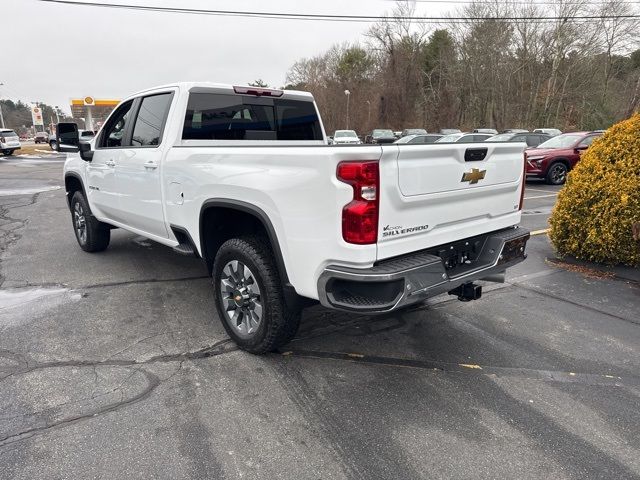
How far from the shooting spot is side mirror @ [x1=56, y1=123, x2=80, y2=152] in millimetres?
5707

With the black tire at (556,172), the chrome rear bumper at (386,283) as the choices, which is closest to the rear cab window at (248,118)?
the chrome rear bumper at (386,283)

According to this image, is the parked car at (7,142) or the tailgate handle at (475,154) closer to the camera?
the tailgate handle at (475,154)

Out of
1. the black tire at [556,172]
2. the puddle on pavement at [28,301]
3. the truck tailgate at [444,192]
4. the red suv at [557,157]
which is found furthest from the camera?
the black tire at [556,172]

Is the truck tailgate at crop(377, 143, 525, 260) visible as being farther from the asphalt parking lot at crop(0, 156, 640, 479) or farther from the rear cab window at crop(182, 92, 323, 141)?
the rear cab window at crop(182, 92, 323, 141)

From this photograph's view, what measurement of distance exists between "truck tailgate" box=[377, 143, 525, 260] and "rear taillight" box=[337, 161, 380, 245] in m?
0.05

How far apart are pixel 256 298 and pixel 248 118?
2123 mm

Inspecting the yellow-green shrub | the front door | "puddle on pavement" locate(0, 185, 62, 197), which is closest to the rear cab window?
the front door

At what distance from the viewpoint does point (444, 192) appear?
296 cm

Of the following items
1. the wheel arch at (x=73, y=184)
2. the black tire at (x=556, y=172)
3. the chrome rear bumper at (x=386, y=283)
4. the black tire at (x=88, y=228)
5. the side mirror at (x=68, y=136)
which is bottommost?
the black tire at (x=556, y=172)

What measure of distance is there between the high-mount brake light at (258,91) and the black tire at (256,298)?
1827 millimetres

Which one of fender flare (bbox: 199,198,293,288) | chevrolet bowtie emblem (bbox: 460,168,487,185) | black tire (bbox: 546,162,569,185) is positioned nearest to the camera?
fender flare (bbox: 199,198,293,288)

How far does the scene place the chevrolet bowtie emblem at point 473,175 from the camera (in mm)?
3092

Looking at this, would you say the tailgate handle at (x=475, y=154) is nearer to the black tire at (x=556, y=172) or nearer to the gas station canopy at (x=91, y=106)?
the black tire at (x=556, y=172)

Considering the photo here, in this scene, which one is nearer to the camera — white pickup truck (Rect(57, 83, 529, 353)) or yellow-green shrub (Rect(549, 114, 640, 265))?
white pickup truck (Rect(57, 83, 529, 353))
